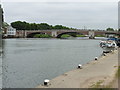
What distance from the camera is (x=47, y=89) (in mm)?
10906

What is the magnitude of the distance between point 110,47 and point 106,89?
1141 inches

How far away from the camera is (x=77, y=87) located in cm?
1121

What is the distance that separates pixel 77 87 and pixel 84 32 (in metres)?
98.9

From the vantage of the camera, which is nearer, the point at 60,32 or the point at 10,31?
the point at 60,32

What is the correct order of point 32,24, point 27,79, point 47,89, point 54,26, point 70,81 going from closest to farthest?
1. point 47,89
2. point 70,81
3. point 27,79
4. point 32,24
5. point 54,26

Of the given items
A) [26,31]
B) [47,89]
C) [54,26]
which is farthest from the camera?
[54,26]

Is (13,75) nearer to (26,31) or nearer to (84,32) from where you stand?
(84,32)

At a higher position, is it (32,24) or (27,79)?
(32,24)

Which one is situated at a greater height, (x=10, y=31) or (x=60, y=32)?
(x=10, y=31)

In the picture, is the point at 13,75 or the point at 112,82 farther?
the point at 13,75

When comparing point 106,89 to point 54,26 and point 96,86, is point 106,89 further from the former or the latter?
point 54,26

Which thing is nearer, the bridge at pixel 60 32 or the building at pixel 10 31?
the bridge at pixel 60 32

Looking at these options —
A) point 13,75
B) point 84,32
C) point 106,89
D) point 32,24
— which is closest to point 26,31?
point 32,24

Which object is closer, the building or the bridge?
the bridge
